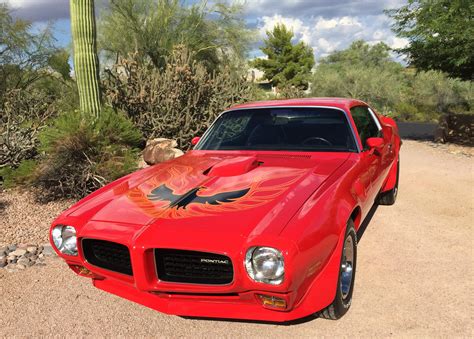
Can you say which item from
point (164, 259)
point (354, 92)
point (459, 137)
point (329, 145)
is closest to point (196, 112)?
point (329, 145)

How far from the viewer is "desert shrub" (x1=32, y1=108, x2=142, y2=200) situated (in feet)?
18.5

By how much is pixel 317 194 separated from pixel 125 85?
23.1 ft

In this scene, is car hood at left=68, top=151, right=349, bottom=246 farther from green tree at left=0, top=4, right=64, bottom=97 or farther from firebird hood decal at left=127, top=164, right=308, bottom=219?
green tree at left=0, top=4, right=64, bottom=97

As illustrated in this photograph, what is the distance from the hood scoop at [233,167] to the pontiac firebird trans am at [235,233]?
0.01 m

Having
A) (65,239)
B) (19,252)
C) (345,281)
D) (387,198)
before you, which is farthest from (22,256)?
(387,198)

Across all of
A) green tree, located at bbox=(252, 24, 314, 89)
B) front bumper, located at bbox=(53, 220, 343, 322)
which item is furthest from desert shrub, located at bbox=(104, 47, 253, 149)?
green tree, located at bbox=(252, 24, 314, 89)

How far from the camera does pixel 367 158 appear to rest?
3.57 m

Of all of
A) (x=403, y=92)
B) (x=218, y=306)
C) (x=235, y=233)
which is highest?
(x=235, y=233)

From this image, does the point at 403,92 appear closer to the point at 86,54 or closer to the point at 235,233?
the point at 86,54

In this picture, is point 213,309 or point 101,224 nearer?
point 213,309

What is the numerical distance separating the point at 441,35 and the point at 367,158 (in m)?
7.75

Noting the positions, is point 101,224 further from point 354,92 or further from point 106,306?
point 354,92

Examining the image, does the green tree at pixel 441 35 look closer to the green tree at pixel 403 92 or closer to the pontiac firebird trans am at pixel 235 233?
the pontiac firebird trans am at pixel 235 233

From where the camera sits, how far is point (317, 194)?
2.63m
